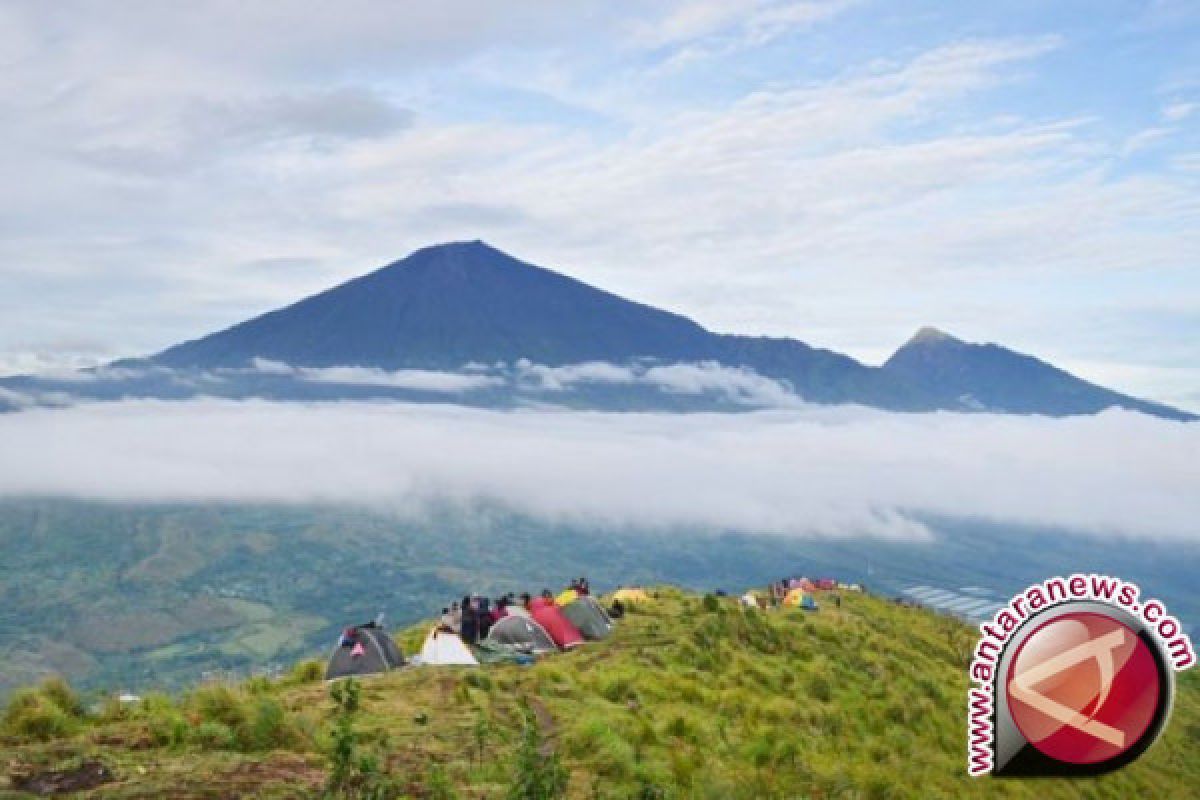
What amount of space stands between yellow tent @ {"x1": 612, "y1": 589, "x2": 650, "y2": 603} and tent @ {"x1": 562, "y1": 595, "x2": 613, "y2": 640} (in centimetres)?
745

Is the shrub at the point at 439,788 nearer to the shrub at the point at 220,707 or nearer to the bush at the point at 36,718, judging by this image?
the shrub at the point at 220,707

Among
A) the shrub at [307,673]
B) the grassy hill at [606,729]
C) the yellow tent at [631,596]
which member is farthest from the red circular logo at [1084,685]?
the yellow tent at [631,596]

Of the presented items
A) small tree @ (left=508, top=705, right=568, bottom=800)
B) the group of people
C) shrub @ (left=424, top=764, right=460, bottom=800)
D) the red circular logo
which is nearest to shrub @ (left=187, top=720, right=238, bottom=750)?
shrub @ (left=424, top=764, right=460, bottom=800)

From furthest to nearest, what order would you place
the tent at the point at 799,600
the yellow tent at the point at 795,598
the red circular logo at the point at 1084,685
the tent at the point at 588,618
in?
the yellow tent at the point at 795,598 < the tent at the point at 799,600 < the tent at the point at 588,618 < the red circular logo at the point at 1084,685

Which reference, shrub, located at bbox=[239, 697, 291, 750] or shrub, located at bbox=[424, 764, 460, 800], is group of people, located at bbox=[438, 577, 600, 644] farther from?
shrub, located at bbox=[424, 764, 460, 800]

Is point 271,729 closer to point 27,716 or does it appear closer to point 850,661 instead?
point 27,716

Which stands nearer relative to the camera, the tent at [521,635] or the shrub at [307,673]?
the shrub at [307,673]

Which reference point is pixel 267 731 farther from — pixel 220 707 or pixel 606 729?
pixel 606 729

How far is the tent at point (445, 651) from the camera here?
1224 inches

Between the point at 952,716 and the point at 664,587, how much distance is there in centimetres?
2411

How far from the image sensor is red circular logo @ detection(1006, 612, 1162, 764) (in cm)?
1024

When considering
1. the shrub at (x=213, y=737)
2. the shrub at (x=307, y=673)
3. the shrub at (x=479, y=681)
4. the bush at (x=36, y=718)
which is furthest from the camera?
the shrub at (x=307, y=673)

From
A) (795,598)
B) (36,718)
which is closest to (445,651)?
(36,718)

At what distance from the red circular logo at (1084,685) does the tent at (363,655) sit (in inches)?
844
